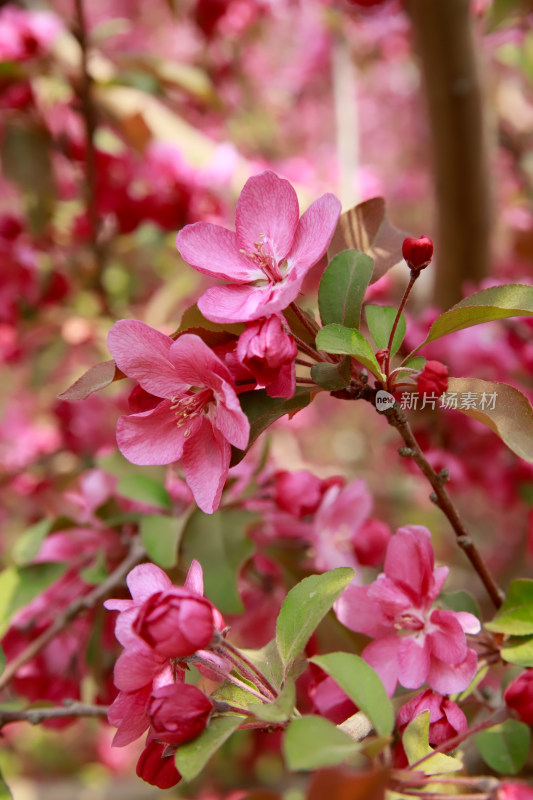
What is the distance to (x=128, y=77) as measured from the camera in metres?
1.66

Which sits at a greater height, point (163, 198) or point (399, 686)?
point (163, 198)

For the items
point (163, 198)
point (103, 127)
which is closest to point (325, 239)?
point (163, 198)

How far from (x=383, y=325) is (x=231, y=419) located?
19 centimetres

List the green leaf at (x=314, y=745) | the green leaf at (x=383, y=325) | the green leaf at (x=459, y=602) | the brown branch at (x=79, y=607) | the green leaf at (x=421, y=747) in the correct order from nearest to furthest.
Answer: the green leaf at (x=314, y=745) < the green leaf at (x=421, y=747) < the green leaf at (x=383, y=325) < the green leaf at (x=459, y=602) < the brown branch at (x=79, y=607)

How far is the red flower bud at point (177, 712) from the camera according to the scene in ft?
1.69

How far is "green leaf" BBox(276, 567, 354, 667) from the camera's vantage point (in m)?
0.57

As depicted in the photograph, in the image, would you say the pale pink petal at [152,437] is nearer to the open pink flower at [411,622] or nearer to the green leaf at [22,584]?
the open pink flower at [411,622]

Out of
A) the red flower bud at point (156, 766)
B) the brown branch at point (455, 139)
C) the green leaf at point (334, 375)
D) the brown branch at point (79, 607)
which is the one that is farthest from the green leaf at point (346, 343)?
the brown branch at point (455, 139)

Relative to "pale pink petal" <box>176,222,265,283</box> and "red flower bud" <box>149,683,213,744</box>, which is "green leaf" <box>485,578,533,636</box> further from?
"pale pink petal" <box>176,222,265,283</box>

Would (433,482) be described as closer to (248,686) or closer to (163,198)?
(248,686)

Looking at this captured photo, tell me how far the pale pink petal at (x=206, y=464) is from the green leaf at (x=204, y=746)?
17cm

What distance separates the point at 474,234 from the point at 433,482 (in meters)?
1.12

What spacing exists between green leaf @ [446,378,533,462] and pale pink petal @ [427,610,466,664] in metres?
0.18

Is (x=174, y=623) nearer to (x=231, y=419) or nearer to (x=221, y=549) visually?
(x=231, y=419)
